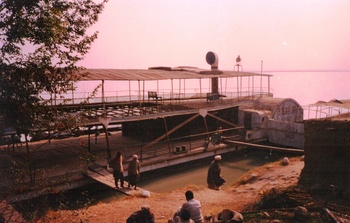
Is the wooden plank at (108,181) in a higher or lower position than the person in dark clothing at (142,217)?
lower

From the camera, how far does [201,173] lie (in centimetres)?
2155

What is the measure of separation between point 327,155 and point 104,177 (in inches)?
415

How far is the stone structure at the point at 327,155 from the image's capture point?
1156 cm

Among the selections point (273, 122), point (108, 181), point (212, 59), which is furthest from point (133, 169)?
point (212, 59)

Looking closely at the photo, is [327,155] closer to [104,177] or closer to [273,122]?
[104,177]

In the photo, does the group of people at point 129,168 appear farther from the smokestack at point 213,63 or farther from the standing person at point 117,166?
the smokestack at point 213,63

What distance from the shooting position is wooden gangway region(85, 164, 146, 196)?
14661 millimetres

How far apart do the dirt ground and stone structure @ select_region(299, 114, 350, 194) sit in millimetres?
1481

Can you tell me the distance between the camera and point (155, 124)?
25.5 metres

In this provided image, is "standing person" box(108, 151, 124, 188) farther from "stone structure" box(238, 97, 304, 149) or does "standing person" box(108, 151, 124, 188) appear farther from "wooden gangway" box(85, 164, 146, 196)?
"stone structure" box(238, 97, 304, 149)

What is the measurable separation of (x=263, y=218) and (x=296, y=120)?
23342 mm

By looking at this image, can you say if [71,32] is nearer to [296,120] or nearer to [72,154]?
[72,154]

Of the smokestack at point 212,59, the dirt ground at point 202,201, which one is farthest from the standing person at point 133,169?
the smokestack at point 212,59

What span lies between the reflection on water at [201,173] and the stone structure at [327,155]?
7248mm
